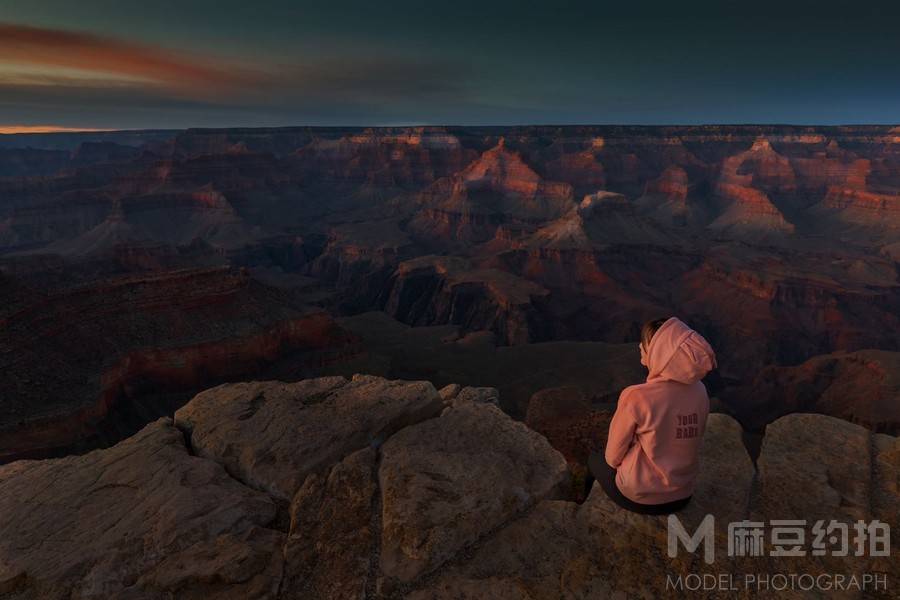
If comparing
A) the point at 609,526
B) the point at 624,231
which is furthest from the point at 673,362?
the point at 624,231

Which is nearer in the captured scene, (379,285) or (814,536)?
(814,536)

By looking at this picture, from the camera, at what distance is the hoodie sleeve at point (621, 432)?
6.69 m

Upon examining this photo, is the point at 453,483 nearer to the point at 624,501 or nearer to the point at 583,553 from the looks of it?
the point at 583,553

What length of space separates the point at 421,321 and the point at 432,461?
87490mm

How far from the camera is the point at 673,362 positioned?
618 cm

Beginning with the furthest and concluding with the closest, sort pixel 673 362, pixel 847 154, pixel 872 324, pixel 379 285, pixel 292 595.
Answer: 1. pixel 847 154
2. pixel 379 285
3. pixel 872 324
4. pixel 292 595
5. pixel 673 362

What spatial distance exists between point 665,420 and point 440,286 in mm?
94231

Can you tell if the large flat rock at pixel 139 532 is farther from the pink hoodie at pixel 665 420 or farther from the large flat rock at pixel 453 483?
the pink hoodie at pixel 665 420

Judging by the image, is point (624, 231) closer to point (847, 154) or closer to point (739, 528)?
point (739, 528)

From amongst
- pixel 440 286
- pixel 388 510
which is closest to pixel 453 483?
pixel 388 510

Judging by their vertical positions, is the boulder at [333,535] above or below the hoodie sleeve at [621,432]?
below

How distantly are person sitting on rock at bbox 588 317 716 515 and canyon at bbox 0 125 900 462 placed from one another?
1155 inches

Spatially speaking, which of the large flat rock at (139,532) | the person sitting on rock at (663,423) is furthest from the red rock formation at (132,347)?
the person sitting on rock at (663,423)

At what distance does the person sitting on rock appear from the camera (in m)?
6.18
